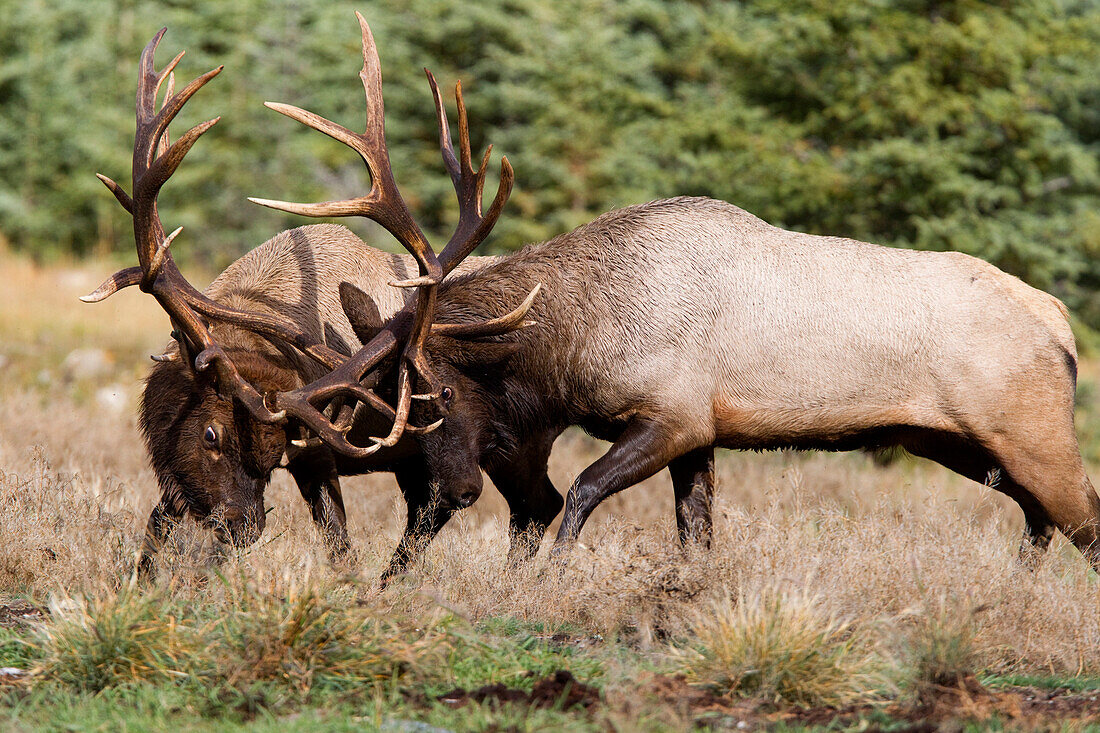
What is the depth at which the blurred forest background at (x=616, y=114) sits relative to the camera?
650 inches

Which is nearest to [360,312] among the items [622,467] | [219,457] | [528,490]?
[219,457]

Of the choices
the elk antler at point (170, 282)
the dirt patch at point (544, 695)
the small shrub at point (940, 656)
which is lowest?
the dirt patch at point (544, 695)

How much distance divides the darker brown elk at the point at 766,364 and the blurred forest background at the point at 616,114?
7904mm

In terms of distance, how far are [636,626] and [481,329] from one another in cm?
226

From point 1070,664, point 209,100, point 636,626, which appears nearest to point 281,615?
point 636,626

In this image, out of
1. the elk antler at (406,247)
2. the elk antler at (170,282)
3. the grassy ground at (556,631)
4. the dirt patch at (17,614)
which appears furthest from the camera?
the elk antler at (406,247)

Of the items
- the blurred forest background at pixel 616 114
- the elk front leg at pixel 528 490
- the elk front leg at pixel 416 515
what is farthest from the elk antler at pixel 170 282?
the blurred forest background at pixel 616 114

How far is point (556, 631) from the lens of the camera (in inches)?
225

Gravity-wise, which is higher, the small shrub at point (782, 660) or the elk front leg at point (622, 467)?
the small shrub at point (782, 660)

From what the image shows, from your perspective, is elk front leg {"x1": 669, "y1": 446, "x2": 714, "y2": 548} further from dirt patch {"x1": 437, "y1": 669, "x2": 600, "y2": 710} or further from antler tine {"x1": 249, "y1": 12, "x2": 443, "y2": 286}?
dirt patch {"x1": 437, "y1": 669, "x2": 600, "y2": 710}

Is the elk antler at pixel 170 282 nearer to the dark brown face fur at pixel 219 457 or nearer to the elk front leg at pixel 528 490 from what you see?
the dark brown face fur at pixel 219 457

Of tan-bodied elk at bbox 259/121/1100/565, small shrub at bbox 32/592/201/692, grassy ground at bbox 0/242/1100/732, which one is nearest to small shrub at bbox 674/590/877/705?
grassy ground at bbox 0/242/1100/732

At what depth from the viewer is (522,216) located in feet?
88.0

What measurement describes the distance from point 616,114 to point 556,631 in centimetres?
2081
